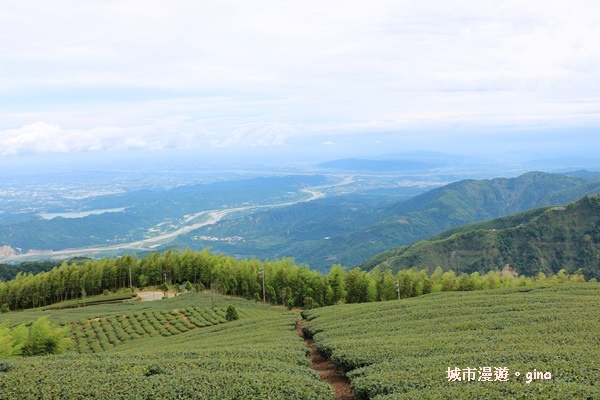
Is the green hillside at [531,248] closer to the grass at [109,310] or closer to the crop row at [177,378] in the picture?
the grass at [109,310]

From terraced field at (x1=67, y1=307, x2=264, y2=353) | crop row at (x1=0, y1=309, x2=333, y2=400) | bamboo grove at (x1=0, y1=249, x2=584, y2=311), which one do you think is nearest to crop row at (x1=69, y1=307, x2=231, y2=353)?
terraced field at (x1=67, y1=307, x2=264, y2=353)

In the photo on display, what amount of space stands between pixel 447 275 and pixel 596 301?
35.3m

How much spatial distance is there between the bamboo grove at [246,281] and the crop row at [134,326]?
6.37 metres

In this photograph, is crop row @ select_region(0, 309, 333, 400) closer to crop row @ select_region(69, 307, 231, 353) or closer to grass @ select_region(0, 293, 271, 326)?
crop row @ select_region(69, 307, 231, 353)

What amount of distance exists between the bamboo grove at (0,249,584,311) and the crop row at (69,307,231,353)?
6370 millimetres

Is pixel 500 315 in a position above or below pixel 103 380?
below

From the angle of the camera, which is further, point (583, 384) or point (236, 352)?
point (236, 352)

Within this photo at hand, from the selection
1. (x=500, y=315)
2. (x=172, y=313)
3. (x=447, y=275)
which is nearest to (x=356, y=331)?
(x=500, y=315)

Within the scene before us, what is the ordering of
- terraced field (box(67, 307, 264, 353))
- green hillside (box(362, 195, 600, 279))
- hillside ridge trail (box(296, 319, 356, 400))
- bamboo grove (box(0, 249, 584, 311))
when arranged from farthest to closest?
green hillside (box(362, 195, 600, 279))
bamboo grove (box(0, 249, 584, 311))
terraced field (box(67, 307, 264, 353))
hillside ridge trail (box(296, 319, 356, 400))

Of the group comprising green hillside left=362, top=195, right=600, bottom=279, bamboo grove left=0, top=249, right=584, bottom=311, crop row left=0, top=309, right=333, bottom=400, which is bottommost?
green hillside left=362, top=195, right=600, bottom=279

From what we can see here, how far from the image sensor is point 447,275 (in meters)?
64.2

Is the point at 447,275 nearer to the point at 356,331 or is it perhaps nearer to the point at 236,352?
the point at 356,331

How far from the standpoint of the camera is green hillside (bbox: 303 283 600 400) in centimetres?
1363

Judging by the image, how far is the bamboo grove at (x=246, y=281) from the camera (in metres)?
62.2
